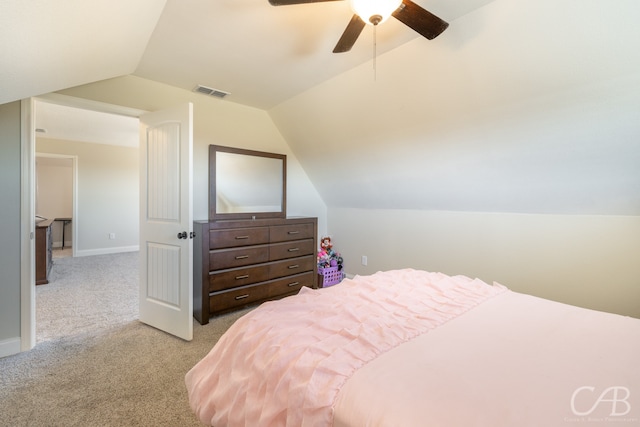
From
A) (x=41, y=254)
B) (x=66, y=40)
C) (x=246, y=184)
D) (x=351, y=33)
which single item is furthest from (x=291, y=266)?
(x=41, y=254)

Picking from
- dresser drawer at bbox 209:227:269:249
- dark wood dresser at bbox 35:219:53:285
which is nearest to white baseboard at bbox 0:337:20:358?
→ dresser drawer at bbox 209:227:269:249

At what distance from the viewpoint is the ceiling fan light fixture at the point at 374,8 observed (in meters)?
1.19

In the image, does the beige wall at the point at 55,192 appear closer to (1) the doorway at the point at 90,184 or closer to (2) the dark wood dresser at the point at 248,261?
(1) the doorway at the point at 90,184

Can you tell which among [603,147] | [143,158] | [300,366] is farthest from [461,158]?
[143,158]

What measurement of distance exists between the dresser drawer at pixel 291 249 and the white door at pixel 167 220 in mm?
992

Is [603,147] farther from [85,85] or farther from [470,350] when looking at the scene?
[85,85]

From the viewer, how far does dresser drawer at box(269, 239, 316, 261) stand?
319 centimetres

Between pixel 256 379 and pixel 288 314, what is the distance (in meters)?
0.33

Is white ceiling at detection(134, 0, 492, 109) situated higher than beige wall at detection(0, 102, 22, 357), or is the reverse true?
white ceiling at detection(134, 0, 492, 109)

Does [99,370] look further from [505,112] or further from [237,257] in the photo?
[505,112]

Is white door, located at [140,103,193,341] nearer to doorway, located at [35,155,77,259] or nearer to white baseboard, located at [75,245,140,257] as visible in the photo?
white baseboard, located at [75,245,140,257]

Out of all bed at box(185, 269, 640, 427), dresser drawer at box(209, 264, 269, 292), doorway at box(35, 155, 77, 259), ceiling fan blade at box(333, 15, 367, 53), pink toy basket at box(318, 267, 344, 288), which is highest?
ceiling fan blade at box(333, 15, 367, 53)

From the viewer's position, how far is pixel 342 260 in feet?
13.5

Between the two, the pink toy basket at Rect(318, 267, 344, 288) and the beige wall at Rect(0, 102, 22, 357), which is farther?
the pink toy basket at Rect(318, 267, 344, 288)
